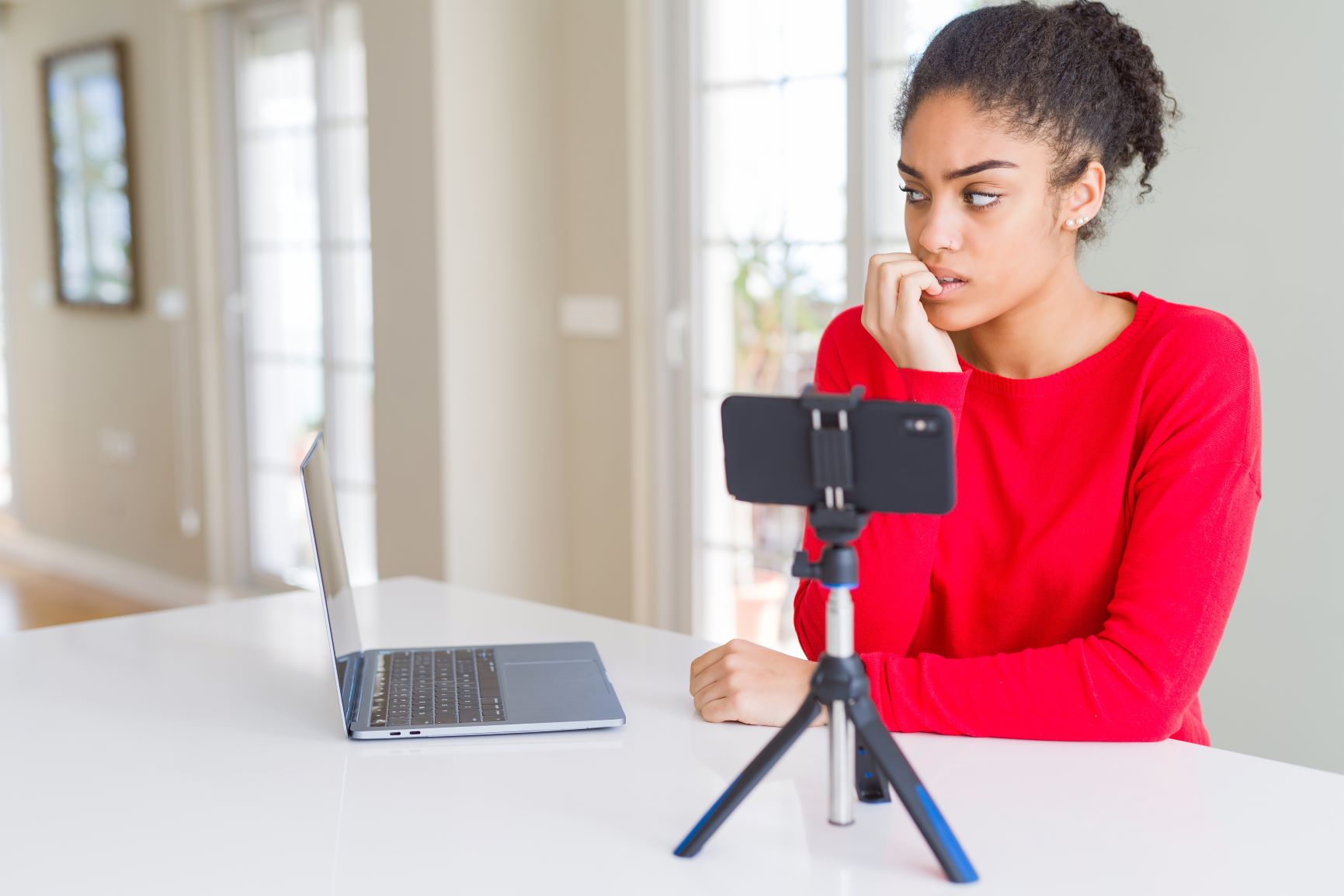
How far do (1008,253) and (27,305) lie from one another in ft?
17.4

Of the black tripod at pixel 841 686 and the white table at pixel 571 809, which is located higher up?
the black tripod at pixel 841 686

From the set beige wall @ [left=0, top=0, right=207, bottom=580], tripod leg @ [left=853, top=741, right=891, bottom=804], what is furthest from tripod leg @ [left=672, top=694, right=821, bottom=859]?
beige wall @ [left=0, top=0, right=207, bottom=580]

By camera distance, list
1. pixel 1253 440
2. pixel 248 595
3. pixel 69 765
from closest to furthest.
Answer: pixel 69 765
pixel 1253 440
pixel 248 595

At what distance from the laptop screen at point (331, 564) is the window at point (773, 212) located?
149 centimetres

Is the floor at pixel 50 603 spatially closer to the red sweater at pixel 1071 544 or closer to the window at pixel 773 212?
the window at pixel 773 212

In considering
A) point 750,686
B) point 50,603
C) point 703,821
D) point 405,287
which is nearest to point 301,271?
point 405,287

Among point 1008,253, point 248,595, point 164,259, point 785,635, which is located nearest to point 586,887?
point 1008,253

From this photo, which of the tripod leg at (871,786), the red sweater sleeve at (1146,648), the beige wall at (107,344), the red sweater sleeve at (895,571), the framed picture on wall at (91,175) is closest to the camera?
the tripod leg at (871,786)

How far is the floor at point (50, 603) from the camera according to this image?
4.76m

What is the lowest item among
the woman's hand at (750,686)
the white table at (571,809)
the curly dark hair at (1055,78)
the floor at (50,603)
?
the floor at (50,603)

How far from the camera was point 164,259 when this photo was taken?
15.6ft

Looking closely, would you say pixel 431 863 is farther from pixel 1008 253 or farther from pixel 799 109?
pixel 799 109

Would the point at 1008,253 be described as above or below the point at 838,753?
above

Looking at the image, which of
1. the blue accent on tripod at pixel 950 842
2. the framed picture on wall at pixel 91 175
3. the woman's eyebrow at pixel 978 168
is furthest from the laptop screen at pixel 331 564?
the framed picture on wall at pixel 91 175
